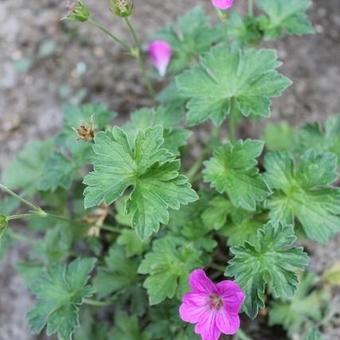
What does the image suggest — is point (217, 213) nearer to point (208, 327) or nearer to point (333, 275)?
point (208, 327)

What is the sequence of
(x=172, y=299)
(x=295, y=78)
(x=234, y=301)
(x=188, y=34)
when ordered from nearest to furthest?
(x=234, y=301) → (x=172, y=299) → (x=188, y=34) → (x=295, y=78)

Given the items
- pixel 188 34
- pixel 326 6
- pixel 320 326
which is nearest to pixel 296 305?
pixel 320 326

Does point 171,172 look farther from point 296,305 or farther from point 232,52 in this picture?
point 296,305

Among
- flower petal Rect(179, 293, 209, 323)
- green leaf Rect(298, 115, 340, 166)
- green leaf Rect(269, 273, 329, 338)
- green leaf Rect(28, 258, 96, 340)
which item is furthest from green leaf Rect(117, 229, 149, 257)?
green leaf Rect(298, 115, 340, 166)

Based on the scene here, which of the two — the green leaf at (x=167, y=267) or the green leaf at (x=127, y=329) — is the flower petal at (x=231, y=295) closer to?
the green leaf at (x=167, y=267)

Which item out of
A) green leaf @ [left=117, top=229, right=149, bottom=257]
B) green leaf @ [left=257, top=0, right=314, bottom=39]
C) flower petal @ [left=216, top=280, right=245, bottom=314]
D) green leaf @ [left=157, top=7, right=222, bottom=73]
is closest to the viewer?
flower petal @ [left=216, top=280, right=245, bottom=314]

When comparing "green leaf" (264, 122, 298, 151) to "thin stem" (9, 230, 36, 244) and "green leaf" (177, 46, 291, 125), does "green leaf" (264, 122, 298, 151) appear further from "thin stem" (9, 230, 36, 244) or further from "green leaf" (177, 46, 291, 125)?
"thin stem" (9, 230, 36, 244)
